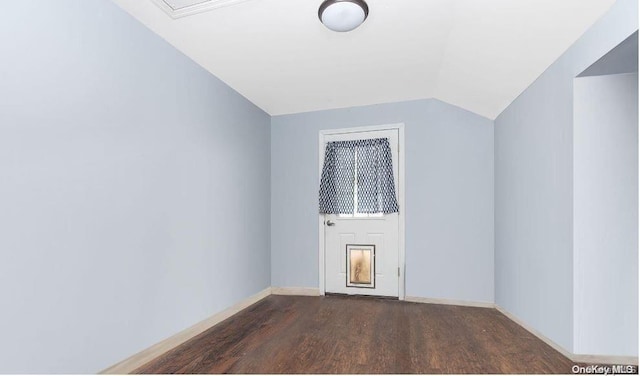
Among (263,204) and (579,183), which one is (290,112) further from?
(579,183)

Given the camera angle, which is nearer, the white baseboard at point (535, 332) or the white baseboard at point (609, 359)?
the white baseboard at point (609, 359)

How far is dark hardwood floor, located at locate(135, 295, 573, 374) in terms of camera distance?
80.0 inches

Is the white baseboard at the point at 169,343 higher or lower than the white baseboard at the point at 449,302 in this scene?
higher

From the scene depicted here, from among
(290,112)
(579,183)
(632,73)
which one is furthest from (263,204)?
(632,73)

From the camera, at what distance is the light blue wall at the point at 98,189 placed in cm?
148

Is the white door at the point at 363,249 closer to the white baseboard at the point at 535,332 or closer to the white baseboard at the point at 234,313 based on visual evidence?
the white baseboard at the point at 234,313

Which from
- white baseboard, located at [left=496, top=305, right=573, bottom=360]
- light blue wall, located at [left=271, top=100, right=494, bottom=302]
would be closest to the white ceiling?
light blue wall, located at [left=271, top=100, right=494, bottom=302]

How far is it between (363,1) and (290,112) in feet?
7.21

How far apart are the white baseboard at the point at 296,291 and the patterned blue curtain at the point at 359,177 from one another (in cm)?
99

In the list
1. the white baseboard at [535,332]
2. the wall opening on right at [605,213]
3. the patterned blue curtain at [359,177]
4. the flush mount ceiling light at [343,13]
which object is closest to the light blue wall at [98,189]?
the flush mount ceiling light at [343,13]

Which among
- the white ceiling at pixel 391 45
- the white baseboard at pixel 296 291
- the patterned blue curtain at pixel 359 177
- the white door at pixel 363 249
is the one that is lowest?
the white baseboard at pixel 296 291

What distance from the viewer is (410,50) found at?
2609 millimetres

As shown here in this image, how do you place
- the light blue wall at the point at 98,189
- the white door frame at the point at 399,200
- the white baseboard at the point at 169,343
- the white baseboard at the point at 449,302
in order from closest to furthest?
the light blue wall at the point at 98,189 → the white baseboard at the point at 169,343 → the white baseboard at the point at 449,302 → the white door frame at the point at 399,200

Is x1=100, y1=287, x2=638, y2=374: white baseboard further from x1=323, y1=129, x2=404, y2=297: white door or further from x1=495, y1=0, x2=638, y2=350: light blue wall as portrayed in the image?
x1=323, y1=129, x2=404, y2=297: white door
